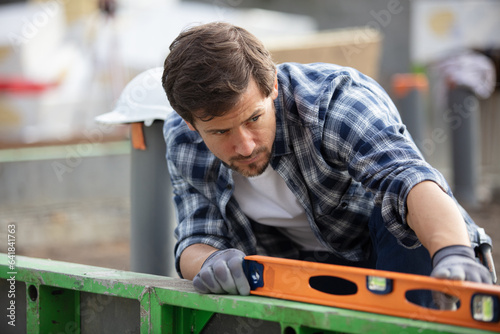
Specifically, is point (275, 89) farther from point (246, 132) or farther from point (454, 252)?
point (454, 252)

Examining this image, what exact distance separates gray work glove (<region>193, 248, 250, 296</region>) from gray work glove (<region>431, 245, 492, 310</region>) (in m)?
0.48

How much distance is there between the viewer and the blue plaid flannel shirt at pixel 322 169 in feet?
5.73

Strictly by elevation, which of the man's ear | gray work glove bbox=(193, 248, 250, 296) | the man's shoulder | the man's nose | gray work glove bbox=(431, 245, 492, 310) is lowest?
gray work glove bbox=(193, 248, 250, 296)

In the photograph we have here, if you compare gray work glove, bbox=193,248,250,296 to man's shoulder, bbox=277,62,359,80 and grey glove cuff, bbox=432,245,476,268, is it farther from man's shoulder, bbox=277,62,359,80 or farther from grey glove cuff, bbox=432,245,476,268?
man's shoulder, bbox=277,62,359,80

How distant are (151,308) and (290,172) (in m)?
0.61

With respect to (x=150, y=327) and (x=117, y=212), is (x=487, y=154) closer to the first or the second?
(x=117, y=212)

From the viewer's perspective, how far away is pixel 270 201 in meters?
2.18

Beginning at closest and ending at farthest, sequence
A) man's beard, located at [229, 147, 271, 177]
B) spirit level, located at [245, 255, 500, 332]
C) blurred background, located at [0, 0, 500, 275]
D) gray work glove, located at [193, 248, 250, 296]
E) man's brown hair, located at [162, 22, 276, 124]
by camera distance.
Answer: spirit level, located at [245, 255, 500, 332] < gray work glove, located at [193, 248, 250, 296] < man's brown hair, located at [162, 22, 276, 124] < man's beard, located at [229, 147, 271, 177] < blurred background, located at [0, 0, 500, 275]

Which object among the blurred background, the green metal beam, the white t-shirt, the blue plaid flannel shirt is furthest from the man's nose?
the blurred background

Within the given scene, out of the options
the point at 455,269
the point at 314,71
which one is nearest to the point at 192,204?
the point at 314,71

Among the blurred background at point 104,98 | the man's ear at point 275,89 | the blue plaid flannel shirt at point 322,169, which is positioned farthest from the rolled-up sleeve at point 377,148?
the blurred background at point 104,98

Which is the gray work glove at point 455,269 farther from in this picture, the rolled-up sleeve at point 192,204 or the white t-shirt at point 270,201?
the rolled-up sleeve at point 192,204

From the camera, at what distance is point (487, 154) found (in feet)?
28.0

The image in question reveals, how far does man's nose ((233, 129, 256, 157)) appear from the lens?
1851 millimetres
